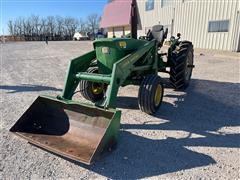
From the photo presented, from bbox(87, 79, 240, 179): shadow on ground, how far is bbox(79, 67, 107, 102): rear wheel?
476 mm

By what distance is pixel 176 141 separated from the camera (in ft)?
11.5

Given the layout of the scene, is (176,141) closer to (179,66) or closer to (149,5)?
(179,66)

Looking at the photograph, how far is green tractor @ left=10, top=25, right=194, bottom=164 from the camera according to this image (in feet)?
10.2

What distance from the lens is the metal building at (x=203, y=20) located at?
1415 cm

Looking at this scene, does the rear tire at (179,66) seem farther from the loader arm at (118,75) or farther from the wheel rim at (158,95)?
the loader arm at (118,75)

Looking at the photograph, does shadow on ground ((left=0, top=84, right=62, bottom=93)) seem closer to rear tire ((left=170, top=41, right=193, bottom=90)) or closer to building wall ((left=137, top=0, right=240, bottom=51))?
rear tire ((left=170, top=41, right=193, bottom=90))

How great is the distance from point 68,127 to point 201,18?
603 inches

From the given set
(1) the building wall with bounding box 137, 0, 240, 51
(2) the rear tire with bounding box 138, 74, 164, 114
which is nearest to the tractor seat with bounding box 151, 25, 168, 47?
(2) the rear tire with bounding box 138, 74, 164, 114

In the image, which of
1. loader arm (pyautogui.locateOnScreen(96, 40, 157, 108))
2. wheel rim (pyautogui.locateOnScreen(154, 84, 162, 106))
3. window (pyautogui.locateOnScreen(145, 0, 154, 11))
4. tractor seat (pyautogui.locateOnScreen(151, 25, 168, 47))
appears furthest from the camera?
window (pyautogui.locateOnScreen(145, 0, 154, 11))

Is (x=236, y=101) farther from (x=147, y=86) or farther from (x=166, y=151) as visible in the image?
(x=166, y=151)

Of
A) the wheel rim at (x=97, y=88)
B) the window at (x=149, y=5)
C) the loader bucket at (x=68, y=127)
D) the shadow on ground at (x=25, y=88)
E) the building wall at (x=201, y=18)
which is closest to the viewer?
the loader bucket at (x=68, y=127)

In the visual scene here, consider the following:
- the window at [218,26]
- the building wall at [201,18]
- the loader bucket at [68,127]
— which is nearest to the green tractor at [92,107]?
the loader bucket at [68,127]

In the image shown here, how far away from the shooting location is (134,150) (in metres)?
3.26

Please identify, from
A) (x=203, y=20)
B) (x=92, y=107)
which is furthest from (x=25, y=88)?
(x=203, y=20)
